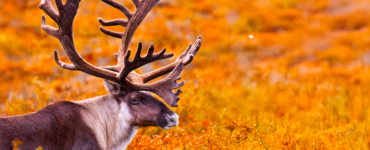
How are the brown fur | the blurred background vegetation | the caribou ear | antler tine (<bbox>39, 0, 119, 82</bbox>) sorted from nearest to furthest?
the brown fur, antler tine (<bbox>39, 0, 119, 82</bbox>), the caribou ear, the blurred background vegetation

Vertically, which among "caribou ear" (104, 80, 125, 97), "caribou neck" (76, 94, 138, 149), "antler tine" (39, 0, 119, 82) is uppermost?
"antler tine" (39, 0, 119, 82)

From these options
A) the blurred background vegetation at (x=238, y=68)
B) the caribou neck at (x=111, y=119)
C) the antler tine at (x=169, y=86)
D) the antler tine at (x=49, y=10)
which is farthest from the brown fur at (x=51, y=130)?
the blurred background vegetation at (x=238, y=68)

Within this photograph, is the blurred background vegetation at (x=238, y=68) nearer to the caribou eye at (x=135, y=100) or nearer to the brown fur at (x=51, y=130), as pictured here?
the caribou eye at (x=135, y=100)

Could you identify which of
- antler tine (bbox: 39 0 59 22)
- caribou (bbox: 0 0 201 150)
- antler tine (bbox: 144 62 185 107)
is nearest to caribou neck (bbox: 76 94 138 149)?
caribou (bbox: 0 0 201 150)

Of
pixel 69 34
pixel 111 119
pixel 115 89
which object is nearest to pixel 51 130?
pixel 111 119

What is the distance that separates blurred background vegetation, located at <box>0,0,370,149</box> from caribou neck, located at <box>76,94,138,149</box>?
2.56 ft

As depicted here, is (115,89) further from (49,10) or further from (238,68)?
(238,68)

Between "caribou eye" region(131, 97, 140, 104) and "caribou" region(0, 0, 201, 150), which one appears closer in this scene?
"caribou" region(0, 0, 201, 150)

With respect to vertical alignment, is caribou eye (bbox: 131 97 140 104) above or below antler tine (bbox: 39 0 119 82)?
below

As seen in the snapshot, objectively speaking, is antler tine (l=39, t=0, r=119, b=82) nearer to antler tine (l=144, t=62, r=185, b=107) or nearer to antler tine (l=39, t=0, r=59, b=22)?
antler tine (l=39, t=0, r=59, b=22)

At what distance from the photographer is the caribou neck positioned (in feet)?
14.5

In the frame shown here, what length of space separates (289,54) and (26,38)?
9712mm

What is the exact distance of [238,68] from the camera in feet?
45.9

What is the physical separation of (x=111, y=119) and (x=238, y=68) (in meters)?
9.85
